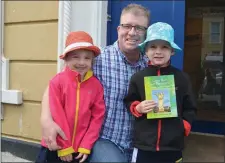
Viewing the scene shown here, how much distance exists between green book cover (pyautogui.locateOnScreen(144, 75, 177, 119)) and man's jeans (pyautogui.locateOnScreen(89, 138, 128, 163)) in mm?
356

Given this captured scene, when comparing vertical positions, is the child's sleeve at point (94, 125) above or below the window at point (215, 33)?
below

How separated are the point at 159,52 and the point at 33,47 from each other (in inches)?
97.0

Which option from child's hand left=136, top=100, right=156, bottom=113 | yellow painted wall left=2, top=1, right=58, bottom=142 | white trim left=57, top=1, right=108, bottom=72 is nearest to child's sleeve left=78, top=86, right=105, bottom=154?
child's hand left=136, top=100, right=156, bottom=113

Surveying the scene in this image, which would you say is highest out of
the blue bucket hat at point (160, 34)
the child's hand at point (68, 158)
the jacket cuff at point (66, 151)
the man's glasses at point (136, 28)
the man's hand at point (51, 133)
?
the man's glasses at point (136, 28)

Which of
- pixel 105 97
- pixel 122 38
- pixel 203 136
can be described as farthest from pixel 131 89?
pixel 203 136

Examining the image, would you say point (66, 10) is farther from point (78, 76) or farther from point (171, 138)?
point (171, 138)

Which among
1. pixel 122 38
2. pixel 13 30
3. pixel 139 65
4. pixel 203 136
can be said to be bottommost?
pixel 203 136

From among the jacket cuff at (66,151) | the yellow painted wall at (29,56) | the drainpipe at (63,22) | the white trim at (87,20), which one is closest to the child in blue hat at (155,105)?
the jacket cuff at (66,151)

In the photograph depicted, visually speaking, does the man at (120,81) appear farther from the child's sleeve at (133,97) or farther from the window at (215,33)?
the window at (215,33)

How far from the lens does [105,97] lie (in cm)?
217

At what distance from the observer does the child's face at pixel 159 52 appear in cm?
195

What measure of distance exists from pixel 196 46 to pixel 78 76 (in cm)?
221

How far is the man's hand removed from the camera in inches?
79.4

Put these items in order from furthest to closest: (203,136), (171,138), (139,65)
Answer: (203,136)
(139,65)
(171,138)
